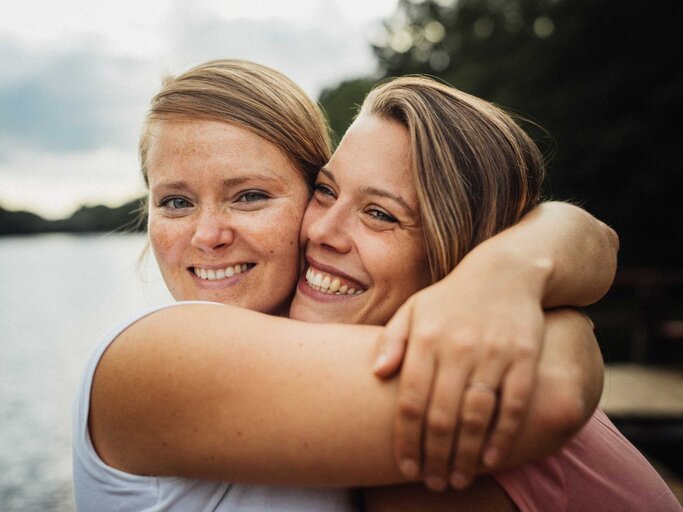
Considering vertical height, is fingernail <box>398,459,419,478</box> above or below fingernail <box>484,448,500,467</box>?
below

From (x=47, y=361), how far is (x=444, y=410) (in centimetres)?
2162

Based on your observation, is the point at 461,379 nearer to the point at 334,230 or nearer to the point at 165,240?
the point at 334,230

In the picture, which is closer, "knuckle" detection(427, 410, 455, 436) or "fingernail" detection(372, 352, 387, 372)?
"knuckle" detection(427, 410, 455, 436)

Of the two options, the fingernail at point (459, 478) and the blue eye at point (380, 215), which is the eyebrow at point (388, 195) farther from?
the fingernail at point (459, 478)

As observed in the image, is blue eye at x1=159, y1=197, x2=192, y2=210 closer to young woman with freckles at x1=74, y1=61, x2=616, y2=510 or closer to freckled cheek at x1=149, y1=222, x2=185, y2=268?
freckled cheek at x1=149, y1=222, x2=185, y2=268

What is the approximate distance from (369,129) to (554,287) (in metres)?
0.85

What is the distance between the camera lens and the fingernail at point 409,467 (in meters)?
1.34

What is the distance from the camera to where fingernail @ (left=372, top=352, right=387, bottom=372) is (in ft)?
4.52

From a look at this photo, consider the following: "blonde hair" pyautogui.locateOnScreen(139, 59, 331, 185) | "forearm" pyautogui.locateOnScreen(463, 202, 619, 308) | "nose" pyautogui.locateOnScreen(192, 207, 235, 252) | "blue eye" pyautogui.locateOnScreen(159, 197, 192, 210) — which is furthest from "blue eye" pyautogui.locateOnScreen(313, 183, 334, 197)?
"forearm" pyautogui.locateOnScreen(463, 202, 619, 308)

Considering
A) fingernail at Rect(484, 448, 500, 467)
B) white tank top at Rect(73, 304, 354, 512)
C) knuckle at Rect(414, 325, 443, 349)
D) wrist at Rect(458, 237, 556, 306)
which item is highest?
wrist at Rect(458, 237, 556, 306)

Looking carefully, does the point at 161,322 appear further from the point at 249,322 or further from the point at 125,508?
the point at 125,508

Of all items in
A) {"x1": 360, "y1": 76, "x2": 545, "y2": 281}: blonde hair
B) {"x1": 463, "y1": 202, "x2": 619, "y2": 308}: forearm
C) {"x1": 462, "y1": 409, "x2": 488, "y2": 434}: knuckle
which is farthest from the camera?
{"x1": 360, "y1": 76, "x2": 545, "y2": 281}: blonde hair

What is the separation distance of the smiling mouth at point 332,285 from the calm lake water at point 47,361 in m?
1.19

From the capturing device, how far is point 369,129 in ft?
7.04
